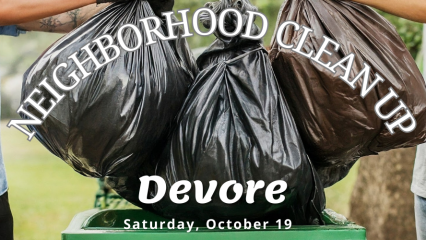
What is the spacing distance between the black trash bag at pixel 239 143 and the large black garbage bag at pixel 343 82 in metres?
0.09

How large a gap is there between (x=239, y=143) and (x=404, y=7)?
2.58ft

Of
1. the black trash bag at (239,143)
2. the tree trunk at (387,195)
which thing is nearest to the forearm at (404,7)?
the black trash bag at (239,143)

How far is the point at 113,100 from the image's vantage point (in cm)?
159

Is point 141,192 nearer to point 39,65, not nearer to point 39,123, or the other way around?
point 39,123

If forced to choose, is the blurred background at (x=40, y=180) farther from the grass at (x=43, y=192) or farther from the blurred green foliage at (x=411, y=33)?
the blurred green foliage at (x=411, y=33)

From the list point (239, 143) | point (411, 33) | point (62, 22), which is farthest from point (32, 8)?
point (411, 33)

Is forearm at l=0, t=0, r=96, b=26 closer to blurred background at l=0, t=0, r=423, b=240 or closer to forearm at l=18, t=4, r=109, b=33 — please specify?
forearm at l=18, t=4, r=109, b=33

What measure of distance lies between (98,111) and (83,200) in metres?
7.13

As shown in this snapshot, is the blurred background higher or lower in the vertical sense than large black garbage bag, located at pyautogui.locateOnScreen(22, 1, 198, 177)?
lower

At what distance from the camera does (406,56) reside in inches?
70.7

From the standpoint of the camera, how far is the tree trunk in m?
4.55

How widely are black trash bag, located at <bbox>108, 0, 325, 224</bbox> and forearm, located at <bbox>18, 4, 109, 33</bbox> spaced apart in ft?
2.17

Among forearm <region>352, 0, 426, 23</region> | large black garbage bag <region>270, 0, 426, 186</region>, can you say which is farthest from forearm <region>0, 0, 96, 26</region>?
forearm <region>352, 0, 426, 23</region>

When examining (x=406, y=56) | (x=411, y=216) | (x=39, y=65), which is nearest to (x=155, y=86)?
(x=39, y=65)
